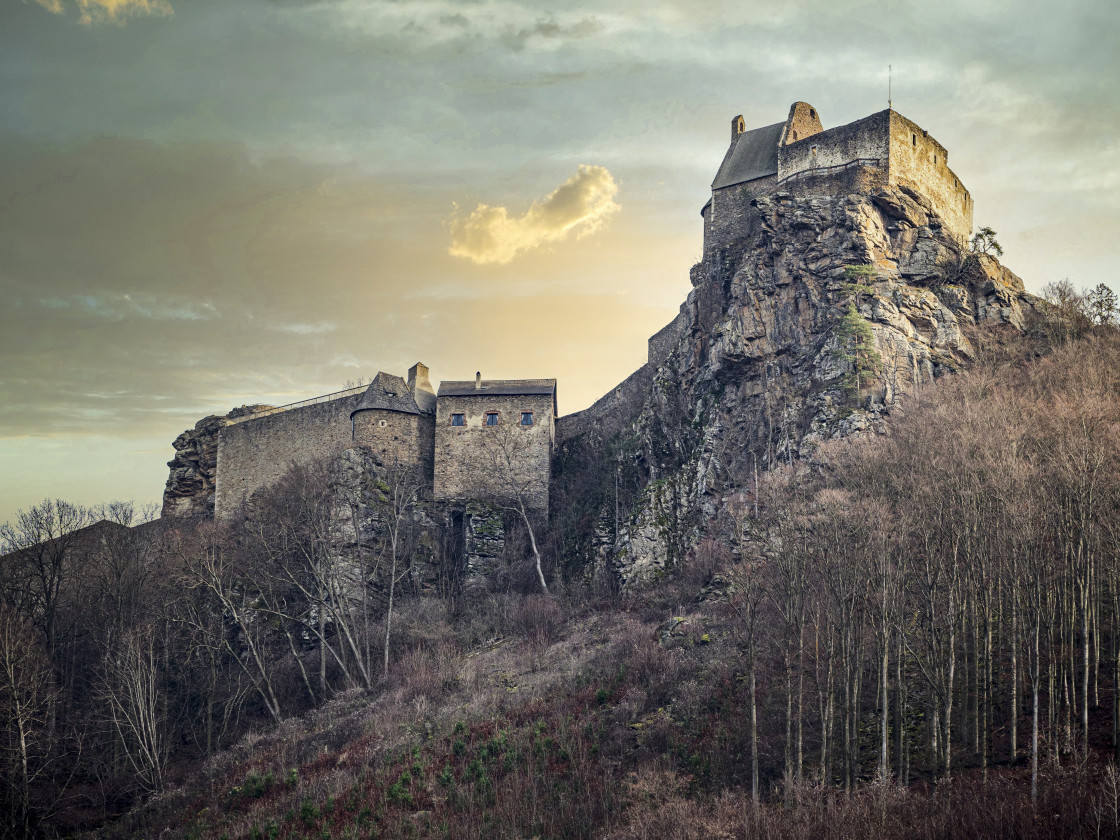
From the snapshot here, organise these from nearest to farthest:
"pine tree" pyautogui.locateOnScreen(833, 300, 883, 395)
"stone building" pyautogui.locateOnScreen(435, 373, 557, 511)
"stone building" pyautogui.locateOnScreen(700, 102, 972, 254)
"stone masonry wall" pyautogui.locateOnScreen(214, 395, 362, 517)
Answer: "pine tree" pyautogui.locateOnScreen(833, 300, 883, 395)
"stone building" pyautogui.locateOnScreen(700, 102, 972, 254)
"stone building" pyautogui.locateOnScreen(435, 373, 557, 511)
"stone masonry wall" pyautogui.locateOnScreen(214, 395, 362, 517)

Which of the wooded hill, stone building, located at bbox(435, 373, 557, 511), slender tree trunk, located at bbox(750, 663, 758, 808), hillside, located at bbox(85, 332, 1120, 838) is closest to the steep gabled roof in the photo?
stone building, located at bbox(435, 373, 557, 511)

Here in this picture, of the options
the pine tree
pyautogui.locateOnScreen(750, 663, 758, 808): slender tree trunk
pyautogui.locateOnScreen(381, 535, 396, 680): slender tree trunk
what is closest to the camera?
pyautogui.locateOnScreen(750, 663, 758, 808): slender tree trunk

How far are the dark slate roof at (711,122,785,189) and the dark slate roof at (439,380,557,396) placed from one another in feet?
48.1

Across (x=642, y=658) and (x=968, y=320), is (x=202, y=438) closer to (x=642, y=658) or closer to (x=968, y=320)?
(x=642, y=658)

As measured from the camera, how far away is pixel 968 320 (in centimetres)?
4297

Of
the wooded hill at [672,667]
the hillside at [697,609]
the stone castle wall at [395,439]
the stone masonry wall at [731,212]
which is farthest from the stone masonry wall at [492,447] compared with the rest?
the stone masonry wall at [731,212]

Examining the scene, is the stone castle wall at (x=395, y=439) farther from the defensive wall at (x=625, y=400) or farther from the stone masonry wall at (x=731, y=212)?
the stone masonry wall at (x=731, y=212)

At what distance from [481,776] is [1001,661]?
54.1 ft

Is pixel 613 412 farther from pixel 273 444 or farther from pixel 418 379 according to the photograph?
pixel 273 444

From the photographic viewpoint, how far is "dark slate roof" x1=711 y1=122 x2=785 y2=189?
50.4 meters

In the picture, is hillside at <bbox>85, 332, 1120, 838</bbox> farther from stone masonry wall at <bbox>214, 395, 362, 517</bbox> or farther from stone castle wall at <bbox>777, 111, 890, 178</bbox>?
stone masonry wall at <bbox>214, 395, 362, 517</bbox>

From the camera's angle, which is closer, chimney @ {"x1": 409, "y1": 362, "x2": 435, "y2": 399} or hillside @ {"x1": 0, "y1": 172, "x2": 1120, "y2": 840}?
hillside @ {"x1": 0, "y1": 172, "x2": 1120, "y2": 840}

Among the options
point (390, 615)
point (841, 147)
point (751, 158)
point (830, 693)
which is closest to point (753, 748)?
point (830, 693)

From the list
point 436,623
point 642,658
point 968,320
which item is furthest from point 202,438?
point 968,320
